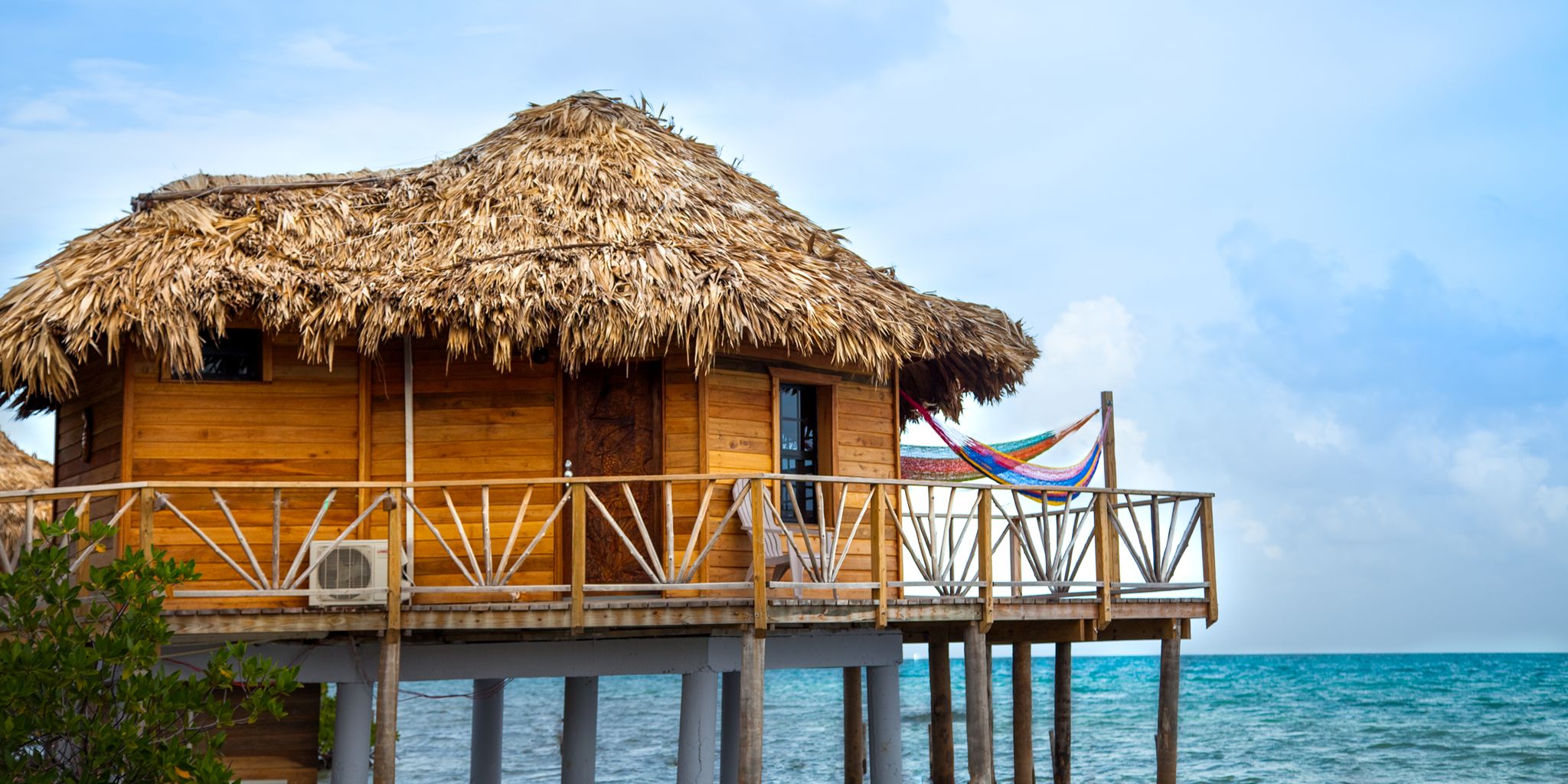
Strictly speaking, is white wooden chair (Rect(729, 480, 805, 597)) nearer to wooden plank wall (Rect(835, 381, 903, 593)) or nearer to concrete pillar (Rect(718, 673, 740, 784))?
wooden plank wall (Rect(835, 381, 903, 593))

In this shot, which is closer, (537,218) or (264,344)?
(264,344)

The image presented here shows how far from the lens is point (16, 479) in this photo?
19.1 metres

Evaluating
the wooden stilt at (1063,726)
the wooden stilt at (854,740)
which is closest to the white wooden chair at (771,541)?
the wooden stilt at (1063,726)

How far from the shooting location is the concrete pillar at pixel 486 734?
1606cm

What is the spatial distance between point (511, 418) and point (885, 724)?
4163mm

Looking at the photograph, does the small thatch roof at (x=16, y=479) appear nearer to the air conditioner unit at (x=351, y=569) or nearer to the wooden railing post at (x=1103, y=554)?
the air conditioner unit at (x=351, y=569)

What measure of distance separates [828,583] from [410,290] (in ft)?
13.4

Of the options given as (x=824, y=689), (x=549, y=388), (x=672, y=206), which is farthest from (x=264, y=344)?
(x=824, y=689)

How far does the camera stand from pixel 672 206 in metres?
14.2

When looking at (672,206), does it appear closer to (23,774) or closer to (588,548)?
(588,548)

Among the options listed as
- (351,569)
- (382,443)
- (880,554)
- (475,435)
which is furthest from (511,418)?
(880,554)

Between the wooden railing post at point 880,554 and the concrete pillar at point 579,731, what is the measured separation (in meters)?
3.87

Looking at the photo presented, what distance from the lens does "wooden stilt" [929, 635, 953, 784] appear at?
54.1 feet

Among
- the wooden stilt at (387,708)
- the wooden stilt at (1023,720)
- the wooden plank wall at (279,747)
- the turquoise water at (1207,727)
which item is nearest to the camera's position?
the wooden stilt at (387,708)
